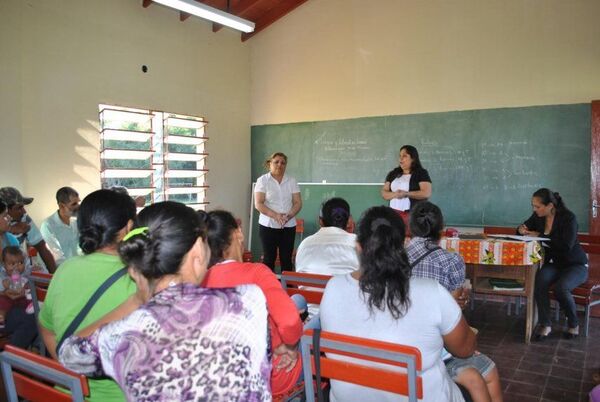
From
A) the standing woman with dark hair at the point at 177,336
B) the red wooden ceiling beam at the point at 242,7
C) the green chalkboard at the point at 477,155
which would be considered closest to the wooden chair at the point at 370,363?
the standing woman with dark hair at the point at 177,336

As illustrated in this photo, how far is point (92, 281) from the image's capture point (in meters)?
1.57

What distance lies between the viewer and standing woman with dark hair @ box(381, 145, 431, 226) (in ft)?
14.0

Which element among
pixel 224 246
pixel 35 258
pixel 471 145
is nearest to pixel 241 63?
pixel 471 145

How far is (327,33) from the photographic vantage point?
6.43 meters

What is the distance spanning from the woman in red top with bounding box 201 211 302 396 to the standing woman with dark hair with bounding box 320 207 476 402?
17cm

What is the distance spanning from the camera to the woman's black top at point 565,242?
3832 millimetres

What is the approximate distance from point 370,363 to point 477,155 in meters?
4.35

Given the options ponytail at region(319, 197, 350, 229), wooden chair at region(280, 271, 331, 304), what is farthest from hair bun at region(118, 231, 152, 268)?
ponytail at region(319, 197, 350, 229)

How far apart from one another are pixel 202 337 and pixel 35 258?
3.28 meters

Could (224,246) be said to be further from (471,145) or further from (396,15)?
(396,15)

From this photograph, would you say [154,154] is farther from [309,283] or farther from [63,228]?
[309,283]

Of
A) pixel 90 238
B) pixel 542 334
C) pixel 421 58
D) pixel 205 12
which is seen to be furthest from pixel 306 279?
pixel 421 58

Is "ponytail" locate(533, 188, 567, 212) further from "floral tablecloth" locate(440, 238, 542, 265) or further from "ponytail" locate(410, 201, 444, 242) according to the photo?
"ponytail" locate(410, 201, 444, 242)

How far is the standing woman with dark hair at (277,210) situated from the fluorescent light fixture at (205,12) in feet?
5.86
